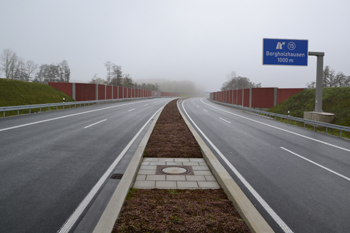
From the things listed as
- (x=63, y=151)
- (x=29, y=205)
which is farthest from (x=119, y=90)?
(x=29, y=205)

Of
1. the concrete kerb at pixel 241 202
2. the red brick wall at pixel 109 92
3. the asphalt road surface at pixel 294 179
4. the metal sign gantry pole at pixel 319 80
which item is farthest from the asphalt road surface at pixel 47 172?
the red brick wall at pixel 109 92

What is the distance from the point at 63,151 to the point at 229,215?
6.07 meters

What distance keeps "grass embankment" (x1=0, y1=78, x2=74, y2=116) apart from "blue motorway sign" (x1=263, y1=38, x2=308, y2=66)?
20.9 metres

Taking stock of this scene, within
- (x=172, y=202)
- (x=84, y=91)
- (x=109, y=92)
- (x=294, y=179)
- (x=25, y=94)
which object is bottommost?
(x=294, y=179)

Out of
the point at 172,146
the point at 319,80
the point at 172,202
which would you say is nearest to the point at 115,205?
the point at 172,202

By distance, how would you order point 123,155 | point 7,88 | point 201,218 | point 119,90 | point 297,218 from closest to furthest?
1. point 201,218
2. point 297,218
3. point 123,155
4. point 7,88
5. point 119,90

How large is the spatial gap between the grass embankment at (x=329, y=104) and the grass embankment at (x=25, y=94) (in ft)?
81.3

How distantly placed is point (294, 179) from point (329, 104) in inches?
714

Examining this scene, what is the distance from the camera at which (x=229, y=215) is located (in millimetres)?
3818

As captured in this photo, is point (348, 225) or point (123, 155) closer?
point (348, 225)

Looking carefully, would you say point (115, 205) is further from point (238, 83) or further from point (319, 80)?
point (238, 83)

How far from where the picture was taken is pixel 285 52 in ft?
60.8

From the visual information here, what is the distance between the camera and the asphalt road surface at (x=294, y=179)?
3.97 metres

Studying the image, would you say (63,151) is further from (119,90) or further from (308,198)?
(119,90)
